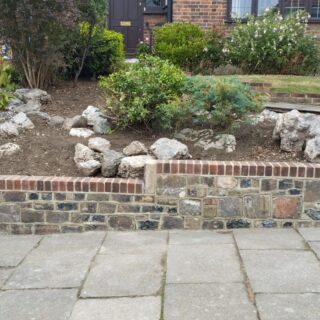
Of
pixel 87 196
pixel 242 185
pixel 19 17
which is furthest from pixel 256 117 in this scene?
pixel 19 17

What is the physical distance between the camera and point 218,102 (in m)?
5.56

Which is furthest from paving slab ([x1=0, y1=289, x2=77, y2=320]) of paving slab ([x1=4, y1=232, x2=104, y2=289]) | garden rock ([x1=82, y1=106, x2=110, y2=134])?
garden rock ([x1=82, y1=106, x2=110, y2=134])

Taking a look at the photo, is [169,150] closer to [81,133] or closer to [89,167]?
[89,167]

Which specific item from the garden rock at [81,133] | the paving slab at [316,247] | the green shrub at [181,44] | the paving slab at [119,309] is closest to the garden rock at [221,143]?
the garden rock at [81,133]

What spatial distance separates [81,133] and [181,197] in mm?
1877

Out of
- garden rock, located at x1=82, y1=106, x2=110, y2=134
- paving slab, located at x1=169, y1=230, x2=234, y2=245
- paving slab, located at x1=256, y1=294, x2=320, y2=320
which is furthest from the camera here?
garden rock, located at x1=82, y1=106, x2=110, y2=134

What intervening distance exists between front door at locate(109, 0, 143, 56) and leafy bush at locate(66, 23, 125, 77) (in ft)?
19.8

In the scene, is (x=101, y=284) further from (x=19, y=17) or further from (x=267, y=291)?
(x=19, y=17)

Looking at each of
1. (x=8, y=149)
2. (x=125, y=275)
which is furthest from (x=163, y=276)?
(x=8, y=149)

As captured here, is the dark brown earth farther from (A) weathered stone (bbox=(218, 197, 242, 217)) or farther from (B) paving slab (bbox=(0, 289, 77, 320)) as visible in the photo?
(B) paving slab (bbox=(0, 289, 77, 320))

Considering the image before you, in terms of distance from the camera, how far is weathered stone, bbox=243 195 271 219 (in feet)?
15.7

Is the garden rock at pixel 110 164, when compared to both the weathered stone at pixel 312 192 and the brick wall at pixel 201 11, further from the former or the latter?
the brick wall at pixel 201 11

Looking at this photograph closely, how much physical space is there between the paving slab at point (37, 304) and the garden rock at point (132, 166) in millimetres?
1739

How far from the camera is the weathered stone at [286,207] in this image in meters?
4.79
